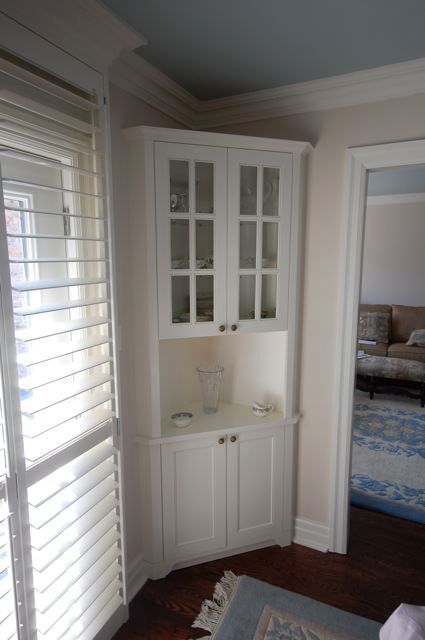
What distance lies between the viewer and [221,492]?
7.23 feet

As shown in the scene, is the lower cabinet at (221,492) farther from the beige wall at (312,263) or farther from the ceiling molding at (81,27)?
→ the ceiling molding at (81,27)

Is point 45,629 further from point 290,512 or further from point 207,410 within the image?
point 290,512

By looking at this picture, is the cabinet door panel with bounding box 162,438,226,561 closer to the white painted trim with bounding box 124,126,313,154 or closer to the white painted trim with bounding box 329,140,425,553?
the white painted trim with bounding box 329,140,425,553

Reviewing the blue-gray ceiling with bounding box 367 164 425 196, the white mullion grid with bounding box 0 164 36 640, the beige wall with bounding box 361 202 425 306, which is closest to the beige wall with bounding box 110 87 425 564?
the white mullion grid with bounding box 0 164 36 640

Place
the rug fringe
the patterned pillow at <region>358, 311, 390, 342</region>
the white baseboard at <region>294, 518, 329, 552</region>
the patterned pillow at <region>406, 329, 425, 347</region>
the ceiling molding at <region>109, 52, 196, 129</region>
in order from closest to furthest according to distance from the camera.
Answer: the ceiling molding at <region>109, 52, 196, 129</region> → the rug fringe → the white baseboard at <region>294, 518, 329, 552</region> → the patterned pillow at <region>406, 329, 425, 347</region> → the patterned pillow at <region>358, 311, 390, 342</region>

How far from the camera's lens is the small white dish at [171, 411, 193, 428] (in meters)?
2.16

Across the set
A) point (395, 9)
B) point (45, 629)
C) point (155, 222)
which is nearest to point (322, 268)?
point (155, 222)

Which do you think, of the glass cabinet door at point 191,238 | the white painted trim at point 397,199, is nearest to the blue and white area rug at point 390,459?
the glass cabinet door at point 191,238

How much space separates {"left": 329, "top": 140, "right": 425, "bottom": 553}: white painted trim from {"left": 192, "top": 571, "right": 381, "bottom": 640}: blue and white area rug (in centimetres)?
47

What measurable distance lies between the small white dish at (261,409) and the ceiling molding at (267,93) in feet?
5.22

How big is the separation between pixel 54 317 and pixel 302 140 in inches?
61.0

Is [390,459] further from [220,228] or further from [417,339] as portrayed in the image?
[220,228]

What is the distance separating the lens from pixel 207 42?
1647 mm

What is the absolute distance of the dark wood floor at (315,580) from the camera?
191 centimetres
